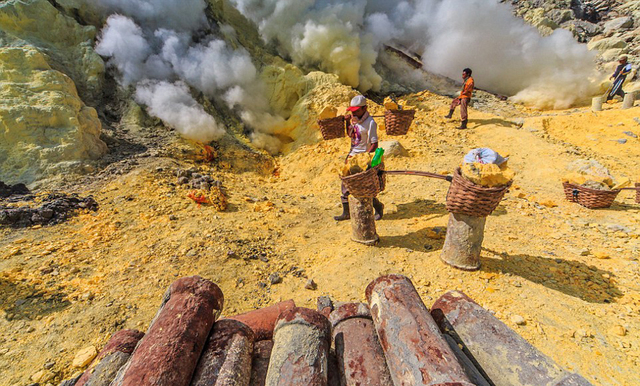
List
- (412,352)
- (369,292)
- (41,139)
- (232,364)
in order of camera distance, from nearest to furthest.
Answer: (412,352) < (232,364) < (369,292) < (41,139)

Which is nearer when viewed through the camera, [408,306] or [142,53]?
[408,306]

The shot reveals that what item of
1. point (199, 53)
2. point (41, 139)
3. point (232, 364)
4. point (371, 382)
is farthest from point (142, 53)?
point (371, 382)

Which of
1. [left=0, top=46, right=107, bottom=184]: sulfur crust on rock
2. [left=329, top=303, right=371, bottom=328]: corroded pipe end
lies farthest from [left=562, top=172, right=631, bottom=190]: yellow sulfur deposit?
[left=0, top=46, right=107, bottom=184]: sulfur crust on rock

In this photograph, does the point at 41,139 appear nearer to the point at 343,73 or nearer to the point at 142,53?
the point at 142,53

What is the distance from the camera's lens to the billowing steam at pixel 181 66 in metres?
7.29

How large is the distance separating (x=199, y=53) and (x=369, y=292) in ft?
29.2

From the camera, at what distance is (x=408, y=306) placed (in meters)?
1.67

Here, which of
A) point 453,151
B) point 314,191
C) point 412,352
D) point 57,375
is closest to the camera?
point 412,352

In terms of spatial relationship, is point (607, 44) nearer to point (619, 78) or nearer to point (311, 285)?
point (619, 78)

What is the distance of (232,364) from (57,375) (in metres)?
1.90

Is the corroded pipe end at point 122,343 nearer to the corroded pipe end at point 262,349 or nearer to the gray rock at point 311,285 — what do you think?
the corroded pipe end at point 262,349

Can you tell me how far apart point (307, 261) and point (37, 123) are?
A: 5.97 meters

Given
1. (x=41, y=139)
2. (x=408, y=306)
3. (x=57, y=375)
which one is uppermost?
(x=41, y=139)

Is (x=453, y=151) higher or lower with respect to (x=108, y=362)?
higher
